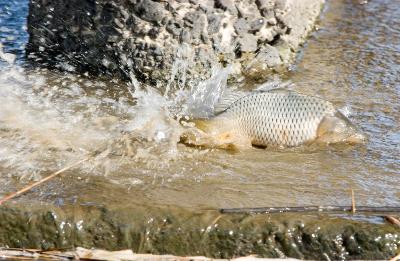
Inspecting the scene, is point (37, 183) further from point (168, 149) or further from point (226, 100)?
point (226, 100)

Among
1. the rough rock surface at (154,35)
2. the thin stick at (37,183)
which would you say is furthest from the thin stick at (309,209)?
the rough rock surface at (154,35)

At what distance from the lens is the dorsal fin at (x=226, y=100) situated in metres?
4.75

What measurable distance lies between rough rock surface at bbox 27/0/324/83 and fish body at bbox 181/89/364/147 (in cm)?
91

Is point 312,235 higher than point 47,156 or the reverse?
higher

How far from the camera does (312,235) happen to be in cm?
336

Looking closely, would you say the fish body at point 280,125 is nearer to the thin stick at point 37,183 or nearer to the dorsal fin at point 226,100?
the dorsal fin at point 226,100

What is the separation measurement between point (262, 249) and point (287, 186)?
568mm

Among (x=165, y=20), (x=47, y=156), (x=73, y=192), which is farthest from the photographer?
(x=165, y=20)

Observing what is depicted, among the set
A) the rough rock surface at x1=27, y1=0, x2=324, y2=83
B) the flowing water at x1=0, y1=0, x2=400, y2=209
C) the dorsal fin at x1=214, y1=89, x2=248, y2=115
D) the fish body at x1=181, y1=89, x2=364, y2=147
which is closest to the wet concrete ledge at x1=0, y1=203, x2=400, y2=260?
the flowing water at x1=0, y1=0, x2=400, y2=209

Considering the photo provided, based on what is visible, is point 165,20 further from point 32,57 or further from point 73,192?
point 73,192

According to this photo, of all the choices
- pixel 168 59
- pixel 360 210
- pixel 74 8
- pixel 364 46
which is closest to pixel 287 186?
pixel 360 210

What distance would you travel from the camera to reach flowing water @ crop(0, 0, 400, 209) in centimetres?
377

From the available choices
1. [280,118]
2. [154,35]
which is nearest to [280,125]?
[280,118]

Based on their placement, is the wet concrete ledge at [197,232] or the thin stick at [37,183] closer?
the wet concrete ledge at [197,232]
